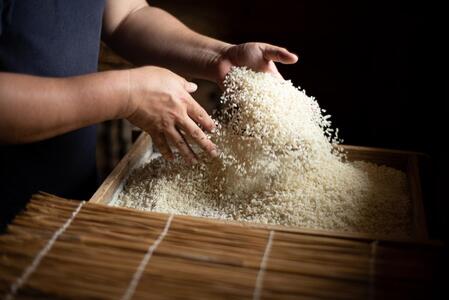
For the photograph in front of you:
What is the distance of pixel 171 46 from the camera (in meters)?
1.51

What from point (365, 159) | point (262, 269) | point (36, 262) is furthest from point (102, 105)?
point (365, 159)

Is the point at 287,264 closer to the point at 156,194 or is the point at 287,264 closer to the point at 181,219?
the point at 181,219

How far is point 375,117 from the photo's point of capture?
8.51 feet

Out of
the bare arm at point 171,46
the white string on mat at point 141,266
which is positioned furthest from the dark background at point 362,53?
the white string on mat at point 141,266

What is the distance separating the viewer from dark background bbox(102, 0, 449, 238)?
2.38m

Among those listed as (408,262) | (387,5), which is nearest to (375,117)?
(387,5)

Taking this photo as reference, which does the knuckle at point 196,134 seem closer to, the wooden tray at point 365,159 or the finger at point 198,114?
the finger at point 198,114

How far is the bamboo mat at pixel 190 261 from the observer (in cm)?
77

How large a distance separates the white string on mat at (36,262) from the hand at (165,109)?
30 centimetres

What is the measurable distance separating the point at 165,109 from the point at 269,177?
31 centimetres

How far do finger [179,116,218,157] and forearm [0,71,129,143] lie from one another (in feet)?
0.53

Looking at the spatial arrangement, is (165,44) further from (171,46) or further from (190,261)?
(190,261)

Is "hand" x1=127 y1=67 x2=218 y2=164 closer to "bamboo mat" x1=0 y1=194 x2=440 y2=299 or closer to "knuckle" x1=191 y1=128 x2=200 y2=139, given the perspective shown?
"knuckle" x1=191 y1=128 x2=200 y2=139

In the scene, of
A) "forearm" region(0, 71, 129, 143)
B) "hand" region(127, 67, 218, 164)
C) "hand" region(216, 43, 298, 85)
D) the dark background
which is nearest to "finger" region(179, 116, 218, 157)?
"hand" region(127, 67, 218, 164)
